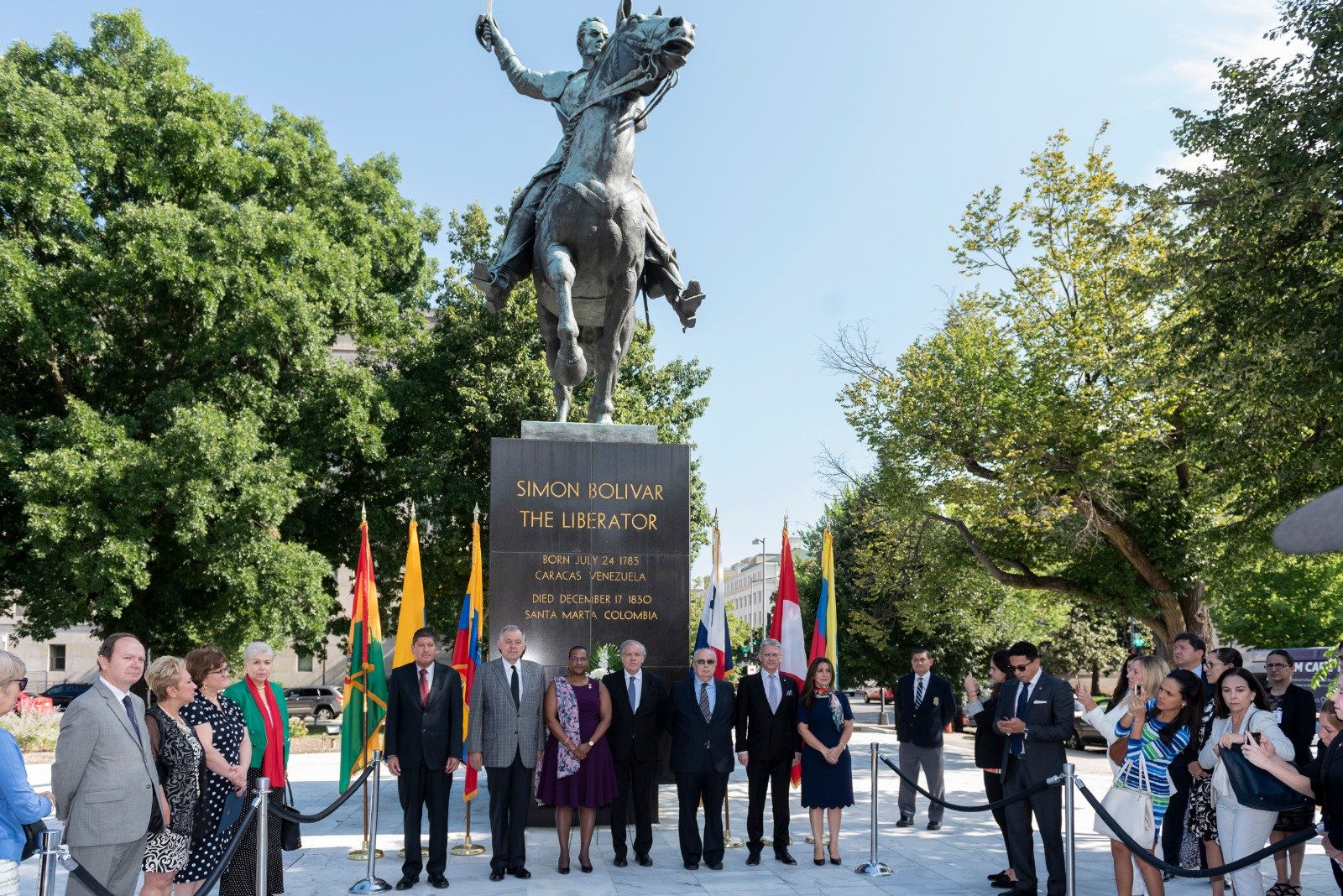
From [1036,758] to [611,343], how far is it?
18.8 feet

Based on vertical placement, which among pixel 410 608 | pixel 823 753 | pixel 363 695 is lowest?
pixel 823 753

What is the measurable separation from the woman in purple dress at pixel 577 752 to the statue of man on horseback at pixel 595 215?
3.12 metres

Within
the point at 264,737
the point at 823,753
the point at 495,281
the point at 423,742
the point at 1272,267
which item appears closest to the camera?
the point at 264,737

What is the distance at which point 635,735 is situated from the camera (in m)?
8.90

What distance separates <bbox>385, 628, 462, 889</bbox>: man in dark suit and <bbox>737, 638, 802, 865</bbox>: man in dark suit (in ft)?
7.66

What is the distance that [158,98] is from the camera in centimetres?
2169

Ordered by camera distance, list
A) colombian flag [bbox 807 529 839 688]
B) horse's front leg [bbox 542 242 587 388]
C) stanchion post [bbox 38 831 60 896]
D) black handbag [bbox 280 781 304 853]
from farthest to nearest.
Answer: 1. colombian flag [bbox 807 529 839 688]
2. horse's front leg [bbox 542 242 587 388]
3. black handbag [bbox 280 781 304 853]
4. stanchion post [bbox 38 831 60 896]

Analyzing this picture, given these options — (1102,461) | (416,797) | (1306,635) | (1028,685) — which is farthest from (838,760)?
(1306,635)

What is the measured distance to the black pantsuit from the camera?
8125 millimetres

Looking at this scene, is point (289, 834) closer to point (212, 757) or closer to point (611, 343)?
point (212, 757)

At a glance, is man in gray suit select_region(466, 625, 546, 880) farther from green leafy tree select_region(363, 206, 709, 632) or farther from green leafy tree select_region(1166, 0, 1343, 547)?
green leafy tree select_region(363, 206, 709, 632)

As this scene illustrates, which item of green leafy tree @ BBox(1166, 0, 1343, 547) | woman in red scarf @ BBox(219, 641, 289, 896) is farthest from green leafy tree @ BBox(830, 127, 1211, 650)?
woman in red scarf @ BBox(219, 641, 289, 896)

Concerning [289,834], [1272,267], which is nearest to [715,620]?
[289,834]

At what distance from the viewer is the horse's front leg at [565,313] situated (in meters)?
10.4
